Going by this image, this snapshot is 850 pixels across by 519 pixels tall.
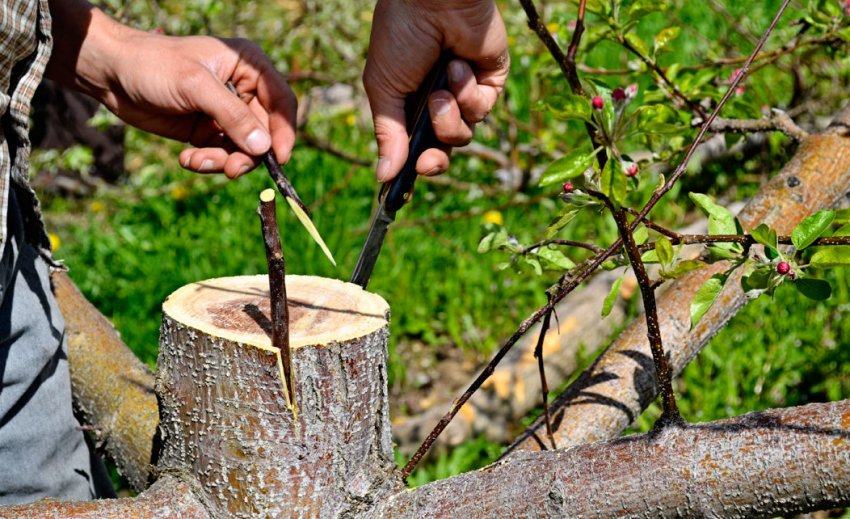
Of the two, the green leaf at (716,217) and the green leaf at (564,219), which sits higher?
the green leaf at (716,217)

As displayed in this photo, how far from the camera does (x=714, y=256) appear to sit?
4.71ft

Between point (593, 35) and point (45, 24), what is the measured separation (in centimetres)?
118

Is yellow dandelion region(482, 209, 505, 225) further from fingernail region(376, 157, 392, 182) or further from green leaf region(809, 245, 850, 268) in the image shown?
green leaf region(809, 245, 850, 268)

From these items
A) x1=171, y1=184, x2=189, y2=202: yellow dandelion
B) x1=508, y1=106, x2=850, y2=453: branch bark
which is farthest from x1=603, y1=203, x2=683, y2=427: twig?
x1=171, y1=184, x2=189, y2=202: yellow dandelion

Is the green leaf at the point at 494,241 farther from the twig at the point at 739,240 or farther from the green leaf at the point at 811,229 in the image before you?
the green leaf at the point at 811,229

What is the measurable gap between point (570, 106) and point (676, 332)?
0.58m

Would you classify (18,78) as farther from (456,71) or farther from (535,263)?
(535,263)

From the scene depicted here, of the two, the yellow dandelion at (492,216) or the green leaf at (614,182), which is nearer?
the green leaf at (614,182)

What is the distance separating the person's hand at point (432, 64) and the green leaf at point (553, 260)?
313 mm

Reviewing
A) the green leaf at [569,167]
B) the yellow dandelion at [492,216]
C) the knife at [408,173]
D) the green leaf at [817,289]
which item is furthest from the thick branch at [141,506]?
the yellow dandelion at [492,216]

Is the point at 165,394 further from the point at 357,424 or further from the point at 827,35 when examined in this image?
the point at 827,35

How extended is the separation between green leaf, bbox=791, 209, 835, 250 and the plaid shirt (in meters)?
1.28

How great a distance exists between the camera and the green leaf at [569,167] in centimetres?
143

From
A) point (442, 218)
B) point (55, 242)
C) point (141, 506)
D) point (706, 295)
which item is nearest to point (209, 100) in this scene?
point (141, 506)
